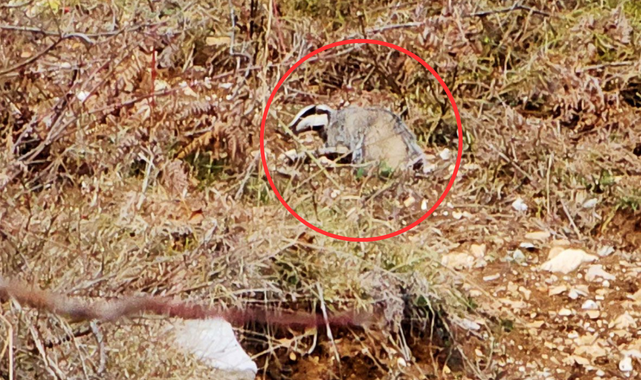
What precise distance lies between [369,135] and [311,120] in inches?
8.8

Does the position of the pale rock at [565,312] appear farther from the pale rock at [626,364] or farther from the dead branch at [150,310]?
the dead branch at [150,310]

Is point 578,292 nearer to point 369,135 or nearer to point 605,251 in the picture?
point 605,251

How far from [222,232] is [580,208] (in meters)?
1.09

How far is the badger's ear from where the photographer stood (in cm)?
310

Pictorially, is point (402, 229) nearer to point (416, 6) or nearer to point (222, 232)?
point (222, 232)

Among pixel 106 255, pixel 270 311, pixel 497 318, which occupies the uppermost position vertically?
pixel 106 255

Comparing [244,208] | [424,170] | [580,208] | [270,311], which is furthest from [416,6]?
[270,311]

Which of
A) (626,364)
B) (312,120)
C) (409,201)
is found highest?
(312,120)

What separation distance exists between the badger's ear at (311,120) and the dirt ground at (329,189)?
4 centimetres

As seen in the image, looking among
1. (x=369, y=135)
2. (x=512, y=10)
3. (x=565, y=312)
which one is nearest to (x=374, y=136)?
(x=369, y=135)

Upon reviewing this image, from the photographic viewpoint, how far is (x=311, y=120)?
3.12 metres

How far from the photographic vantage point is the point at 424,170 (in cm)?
301

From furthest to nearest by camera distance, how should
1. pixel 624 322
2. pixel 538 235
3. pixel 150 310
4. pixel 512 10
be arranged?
pixel 512 10 < pixel 538 235 < pixel 624 322 < pixel 150 310

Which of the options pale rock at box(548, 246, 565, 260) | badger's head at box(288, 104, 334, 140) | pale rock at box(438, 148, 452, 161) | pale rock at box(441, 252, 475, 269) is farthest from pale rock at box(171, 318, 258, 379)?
pale rock at box(438, 148, 452, 161)
